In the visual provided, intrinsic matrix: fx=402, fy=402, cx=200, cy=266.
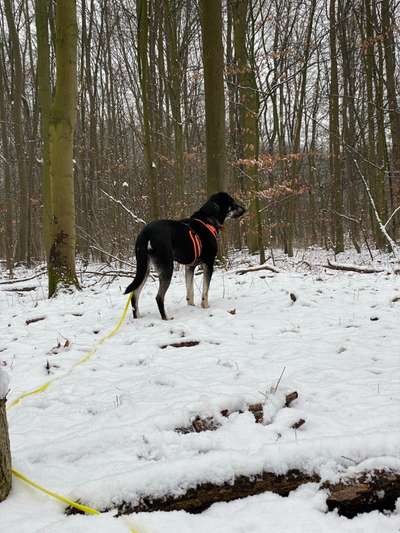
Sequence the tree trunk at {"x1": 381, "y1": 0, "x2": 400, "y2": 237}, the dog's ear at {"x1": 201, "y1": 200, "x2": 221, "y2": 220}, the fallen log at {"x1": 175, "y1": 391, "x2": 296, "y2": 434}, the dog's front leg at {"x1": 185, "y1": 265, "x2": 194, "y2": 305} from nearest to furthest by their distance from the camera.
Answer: the fallen log at {"x1": 175, "y1": 391, "x2": 296, "y2": 434}, the dog's front leg at {"x1": 185, "y1": 265, "x2": 194, "y2": 305}, the dog's ear at {"x1": 201, "y1": 200, "x2": 221, "y2": 220}, the tree trunk at {"x1": 381, "y1": 0, "x2": 400, "y2": 237}

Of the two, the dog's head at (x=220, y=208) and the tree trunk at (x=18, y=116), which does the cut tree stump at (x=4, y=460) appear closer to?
the dog's head at (x=220, y=208)

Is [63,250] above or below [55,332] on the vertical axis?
above

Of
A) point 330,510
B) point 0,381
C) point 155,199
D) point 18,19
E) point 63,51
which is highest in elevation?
point 18,19

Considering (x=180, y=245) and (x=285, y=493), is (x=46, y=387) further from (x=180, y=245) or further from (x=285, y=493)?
(x=180, y=245)

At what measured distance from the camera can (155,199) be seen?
10.2m

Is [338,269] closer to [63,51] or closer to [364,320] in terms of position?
[364,320]

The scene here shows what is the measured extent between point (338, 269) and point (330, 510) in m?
8.16

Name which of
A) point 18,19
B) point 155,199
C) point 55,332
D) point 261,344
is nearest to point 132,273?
point 155,199

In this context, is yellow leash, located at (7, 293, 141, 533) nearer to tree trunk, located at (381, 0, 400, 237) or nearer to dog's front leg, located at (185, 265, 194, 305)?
dog's front leg, located at (185, 265, 194, 305)

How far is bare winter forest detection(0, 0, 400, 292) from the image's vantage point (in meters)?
9.12

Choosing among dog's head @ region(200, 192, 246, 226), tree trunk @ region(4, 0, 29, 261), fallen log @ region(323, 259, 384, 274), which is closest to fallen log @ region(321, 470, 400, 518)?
dog's head @ region(200, 192, 246, 226)

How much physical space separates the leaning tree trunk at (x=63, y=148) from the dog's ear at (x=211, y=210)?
288 centimetres

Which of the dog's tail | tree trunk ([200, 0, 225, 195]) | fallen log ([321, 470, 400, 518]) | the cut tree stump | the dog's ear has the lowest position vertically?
fallen log ([321, 470, 400, 518])

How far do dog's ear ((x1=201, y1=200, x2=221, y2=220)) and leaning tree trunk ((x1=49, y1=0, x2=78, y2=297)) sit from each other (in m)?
2.88
